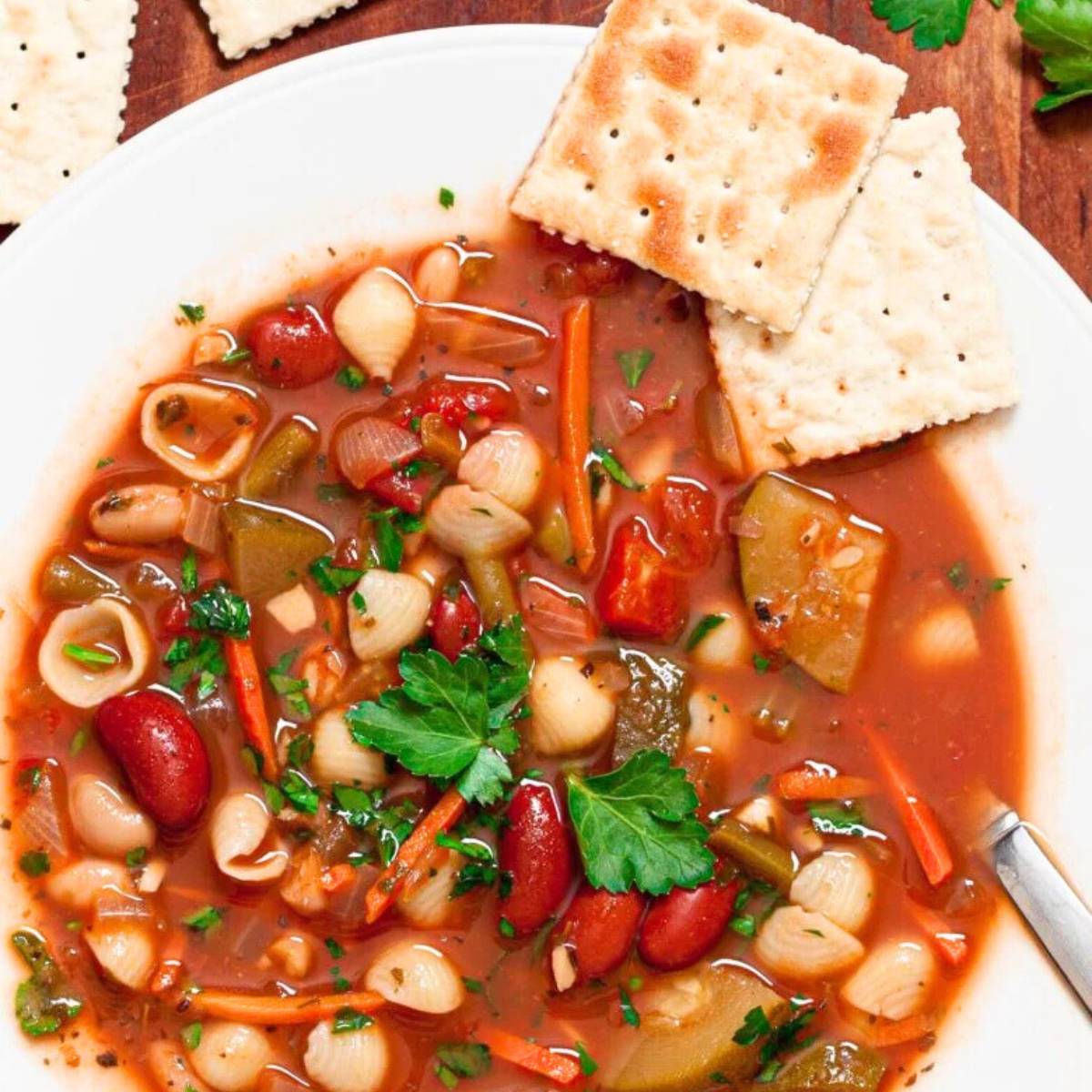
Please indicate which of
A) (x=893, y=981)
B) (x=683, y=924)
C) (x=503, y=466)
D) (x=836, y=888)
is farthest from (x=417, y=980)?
(x=503, y=466)

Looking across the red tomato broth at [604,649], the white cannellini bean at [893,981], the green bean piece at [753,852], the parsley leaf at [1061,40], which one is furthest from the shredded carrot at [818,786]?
the parsley leaf at [1061,40]

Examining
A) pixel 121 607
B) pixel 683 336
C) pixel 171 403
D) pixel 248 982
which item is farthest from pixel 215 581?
pixel 683 336

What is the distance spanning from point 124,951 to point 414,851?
94 centimetres

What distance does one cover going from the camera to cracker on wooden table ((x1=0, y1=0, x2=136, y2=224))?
12.7ft

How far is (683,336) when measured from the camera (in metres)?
3.79

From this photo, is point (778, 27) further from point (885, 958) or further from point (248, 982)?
point (248, 982)

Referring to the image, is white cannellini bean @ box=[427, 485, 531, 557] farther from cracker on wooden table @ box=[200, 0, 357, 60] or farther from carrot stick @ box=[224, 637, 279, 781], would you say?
cracker on wooden table @ box=[200, 0, 357, 60]

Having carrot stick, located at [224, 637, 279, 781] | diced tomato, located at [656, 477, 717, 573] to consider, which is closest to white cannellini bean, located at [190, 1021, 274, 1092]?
carrot stick, located at [224, 637, 279, 781]

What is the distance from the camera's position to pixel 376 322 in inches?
144

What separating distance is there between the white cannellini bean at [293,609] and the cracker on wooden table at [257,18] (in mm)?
1721

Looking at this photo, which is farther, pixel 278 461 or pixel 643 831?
pixel 278 461

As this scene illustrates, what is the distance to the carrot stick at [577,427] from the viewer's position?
3.70m

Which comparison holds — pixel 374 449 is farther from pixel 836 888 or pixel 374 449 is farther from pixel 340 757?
pixel 836 888

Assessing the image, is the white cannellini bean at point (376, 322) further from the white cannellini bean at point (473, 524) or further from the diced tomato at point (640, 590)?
the diced tomato at point (640, 590)
